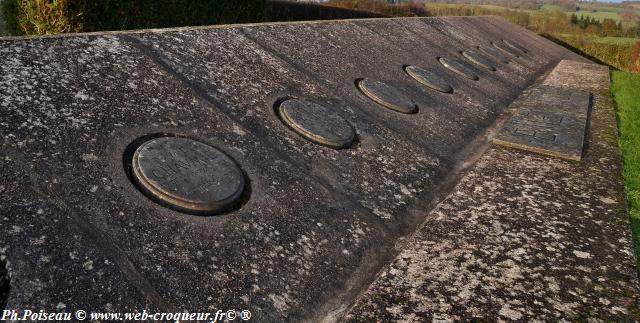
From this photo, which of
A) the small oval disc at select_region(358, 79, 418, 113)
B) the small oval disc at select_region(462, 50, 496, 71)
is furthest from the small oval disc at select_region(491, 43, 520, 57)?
the small oval disc at select_region(358, 79, 418, 113)

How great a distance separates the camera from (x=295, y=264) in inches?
85.3

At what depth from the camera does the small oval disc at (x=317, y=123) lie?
3.14 meters

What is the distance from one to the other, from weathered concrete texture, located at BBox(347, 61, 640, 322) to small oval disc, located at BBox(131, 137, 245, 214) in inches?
34.0

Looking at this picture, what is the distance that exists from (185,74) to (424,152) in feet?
6.37

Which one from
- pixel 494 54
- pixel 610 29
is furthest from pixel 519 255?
pixel 610 29

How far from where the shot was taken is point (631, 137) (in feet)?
15.4

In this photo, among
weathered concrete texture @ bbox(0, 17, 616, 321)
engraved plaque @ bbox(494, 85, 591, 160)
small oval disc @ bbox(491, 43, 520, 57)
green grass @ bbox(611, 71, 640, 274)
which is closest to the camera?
weathered concrete texture @ bbox(0, 17, 616, 321)

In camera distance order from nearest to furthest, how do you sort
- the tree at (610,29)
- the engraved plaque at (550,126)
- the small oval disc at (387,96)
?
the engraved plaque at (550,126) < the small oval disc at (387,96) < the tree at (610,29)

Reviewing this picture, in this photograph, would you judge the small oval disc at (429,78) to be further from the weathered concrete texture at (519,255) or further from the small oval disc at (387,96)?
the weathered concrete texture at (519,255)

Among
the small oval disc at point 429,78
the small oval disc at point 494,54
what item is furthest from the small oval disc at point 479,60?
the small oval disc at point 429,78

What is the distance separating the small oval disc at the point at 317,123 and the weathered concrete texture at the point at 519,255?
86 centimetres

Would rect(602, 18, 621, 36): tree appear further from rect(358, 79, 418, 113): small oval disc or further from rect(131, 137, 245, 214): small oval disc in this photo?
rect(131, 137, 245, 214): small oval disc

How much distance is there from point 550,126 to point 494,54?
16.4 ft

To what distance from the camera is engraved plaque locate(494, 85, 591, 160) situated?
3.73 m
